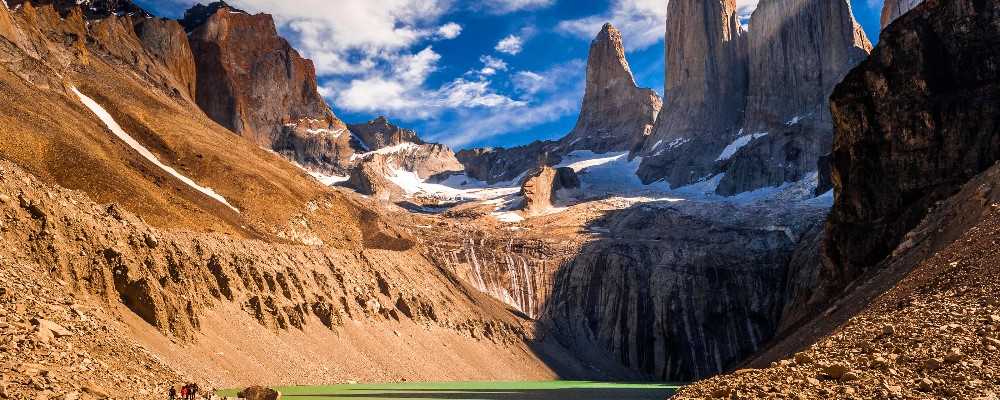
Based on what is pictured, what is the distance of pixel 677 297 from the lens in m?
109

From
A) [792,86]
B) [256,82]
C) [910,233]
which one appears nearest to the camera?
[910,233]

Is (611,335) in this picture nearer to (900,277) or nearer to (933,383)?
(900,277)

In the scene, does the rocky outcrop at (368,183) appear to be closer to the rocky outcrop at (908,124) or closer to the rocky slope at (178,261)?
the rocky slope at (178,261)

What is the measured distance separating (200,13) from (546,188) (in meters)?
72.6

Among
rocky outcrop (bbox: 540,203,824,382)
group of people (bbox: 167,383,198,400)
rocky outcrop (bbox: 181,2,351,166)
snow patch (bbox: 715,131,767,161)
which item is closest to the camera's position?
group of people (bbox: 167,383,198,400)

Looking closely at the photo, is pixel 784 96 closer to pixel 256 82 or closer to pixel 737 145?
pixel 737 145

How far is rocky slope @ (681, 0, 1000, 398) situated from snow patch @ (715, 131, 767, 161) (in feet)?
422

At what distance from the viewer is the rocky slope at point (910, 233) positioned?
20.1 metres

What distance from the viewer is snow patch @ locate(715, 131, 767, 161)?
185250mm

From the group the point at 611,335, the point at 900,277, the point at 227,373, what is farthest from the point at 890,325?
the point at 611,335

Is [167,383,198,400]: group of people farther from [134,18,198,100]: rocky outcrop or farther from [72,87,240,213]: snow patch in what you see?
[134,18,198,100]: rocky outcrop

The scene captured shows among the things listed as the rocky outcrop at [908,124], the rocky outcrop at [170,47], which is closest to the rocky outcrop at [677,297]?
the rocky outcrop at [908,124]

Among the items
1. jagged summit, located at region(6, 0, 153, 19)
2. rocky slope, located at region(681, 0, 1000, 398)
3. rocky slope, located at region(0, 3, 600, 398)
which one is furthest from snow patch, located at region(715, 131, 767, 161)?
rocky slope, located at region(681, 0, 1000, 398)

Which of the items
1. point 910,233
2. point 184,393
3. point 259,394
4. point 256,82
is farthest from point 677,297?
point 256,82
